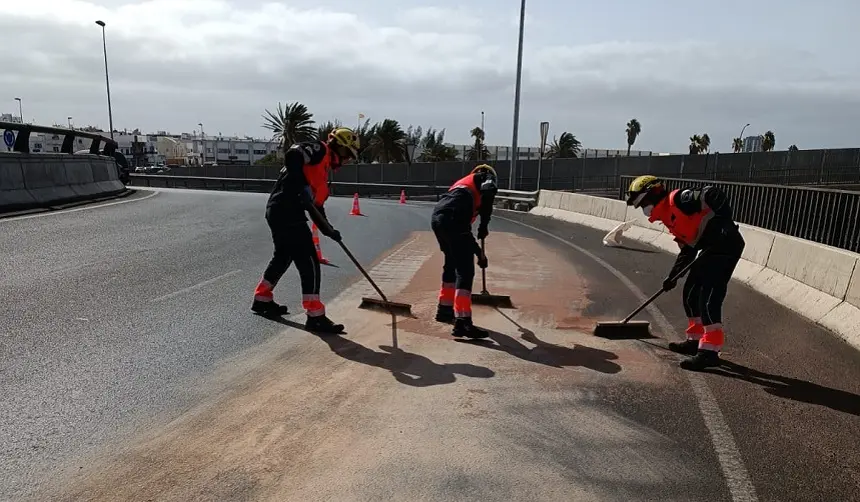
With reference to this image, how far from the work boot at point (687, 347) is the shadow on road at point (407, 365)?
1.87 meters

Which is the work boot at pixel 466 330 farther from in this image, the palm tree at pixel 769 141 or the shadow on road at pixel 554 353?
the palm tree at pixel 769 141

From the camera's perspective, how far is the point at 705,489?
10.4ft

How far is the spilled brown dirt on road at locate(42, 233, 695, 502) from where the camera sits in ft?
10.1

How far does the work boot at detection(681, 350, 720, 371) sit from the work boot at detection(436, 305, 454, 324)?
228 centimetres

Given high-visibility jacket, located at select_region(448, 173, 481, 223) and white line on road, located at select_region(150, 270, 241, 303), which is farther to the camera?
white line on road, located at select_region(150, 270, 241, 303)

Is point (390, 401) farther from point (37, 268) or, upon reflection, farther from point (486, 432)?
point (37, 268)

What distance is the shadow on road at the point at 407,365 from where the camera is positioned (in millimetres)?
4629

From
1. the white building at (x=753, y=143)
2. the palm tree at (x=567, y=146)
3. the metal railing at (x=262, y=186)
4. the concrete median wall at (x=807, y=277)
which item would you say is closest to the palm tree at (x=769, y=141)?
the white building at (x=753, y=143)

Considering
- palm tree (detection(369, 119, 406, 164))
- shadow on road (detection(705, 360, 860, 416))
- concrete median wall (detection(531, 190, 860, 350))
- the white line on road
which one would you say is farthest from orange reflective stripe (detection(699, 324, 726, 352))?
palm tree (detection(369, 119, 406, 164))

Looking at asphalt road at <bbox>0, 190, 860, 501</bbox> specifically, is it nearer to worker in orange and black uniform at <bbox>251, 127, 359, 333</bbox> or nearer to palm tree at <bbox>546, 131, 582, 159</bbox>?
worker in orange and black uniform at <bbox>251, 127, 359, 333</bbox>

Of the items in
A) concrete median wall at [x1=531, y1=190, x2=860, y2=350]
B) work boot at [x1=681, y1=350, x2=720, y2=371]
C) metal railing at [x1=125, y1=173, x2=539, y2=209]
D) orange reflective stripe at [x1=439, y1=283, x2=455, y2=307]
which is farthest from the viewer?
metal railing at [x1=125, y1=173, x2=539, y2=209]

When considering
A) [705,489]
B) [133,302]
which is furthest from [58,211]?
[705,489]

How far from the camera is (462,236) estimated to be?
6000 mm

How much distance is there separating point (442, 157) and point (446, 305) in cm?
4910
